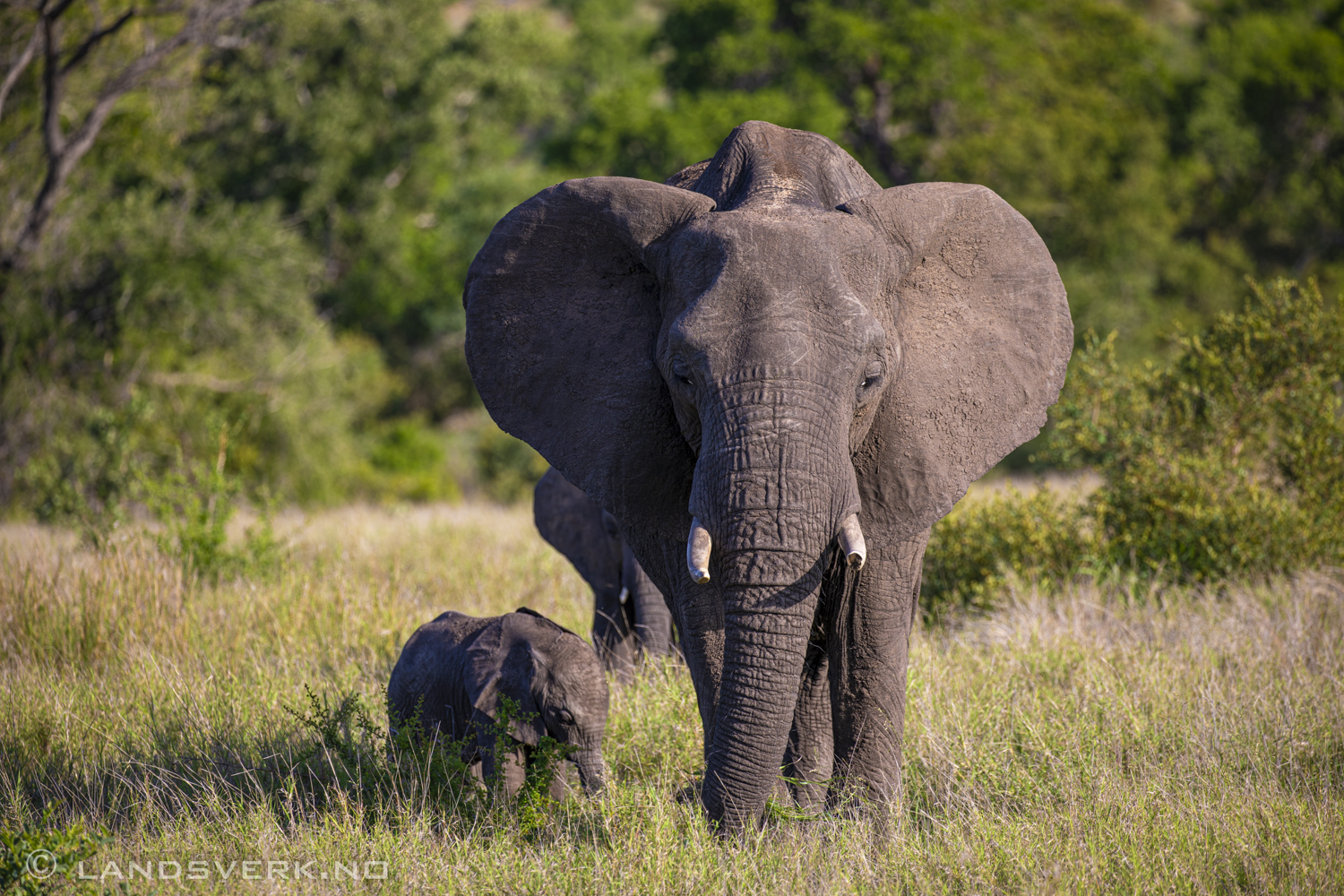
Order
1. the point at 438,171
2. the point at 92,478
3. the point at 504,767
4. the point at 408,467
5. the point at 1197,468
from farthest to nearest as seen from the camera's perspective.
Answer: the point at 438,171, the point at 408,467, the point at 92,478, the point at 1197,468, the point at 504,767

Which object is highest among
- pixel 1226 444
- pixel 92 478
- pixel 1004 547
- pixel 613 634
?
pixel 1226 444

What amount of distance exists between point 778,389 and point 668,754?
7.25ft

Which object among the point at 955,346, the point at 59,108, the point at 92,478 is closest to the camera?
the point at 955,346

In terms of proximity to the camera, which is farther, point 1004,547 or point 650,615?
point 1004,547

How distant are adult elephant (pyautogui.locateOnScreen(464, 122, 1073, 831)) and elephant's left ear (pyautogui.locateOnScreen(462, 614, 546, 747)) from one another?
65 cm

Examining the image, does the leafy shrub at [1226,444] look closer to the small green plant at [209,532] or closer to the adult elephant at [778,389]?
the adult elephant at [778,389]

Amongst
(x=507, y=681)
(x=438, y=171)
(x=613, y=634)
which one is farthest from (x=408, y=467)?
(x=507, y=681)

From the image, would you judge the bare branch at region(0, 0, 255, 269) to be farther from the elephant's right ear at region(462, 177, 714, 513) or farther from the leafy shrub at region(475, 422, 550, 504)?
the elephant's right ear at region(462, 177, 714, 513)

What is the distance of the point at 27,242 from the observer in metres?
14.8

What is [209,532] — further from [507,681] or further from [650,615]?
[507,681]

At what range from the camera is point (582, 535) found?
7.04 m

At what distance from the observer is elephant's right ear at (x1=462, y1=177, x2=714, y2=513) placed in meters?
3.90

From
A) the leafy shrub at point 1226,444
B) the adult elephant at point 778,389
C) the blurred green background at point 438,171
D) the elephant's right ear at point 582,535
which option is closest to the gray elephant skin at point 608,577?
the elephant's right ear at point 582,535

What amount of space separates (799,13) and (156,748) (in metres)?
25.3
